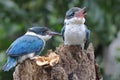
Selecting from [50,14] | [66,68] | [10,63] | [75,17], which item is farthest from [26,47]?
[50,14]

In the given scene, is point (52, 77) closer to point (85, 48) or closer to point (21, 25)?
point (85, 48)

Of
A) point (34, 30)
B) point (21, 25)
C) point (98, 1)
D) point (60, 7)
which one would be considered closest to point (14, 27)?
point (21, 25)

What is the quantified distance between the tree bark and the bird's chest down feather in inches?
2.5

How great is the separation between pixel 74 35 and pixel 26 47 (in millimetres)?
505

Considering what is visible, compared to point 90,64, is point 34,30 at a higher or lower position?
higher

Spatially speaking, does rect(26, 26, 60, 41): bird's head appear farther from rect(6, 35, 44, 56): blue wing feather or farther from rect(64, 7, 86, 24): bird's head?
rect(64, 7, 86, 24): bird's head

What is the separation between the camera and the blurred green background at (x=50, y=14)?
29.0 feet

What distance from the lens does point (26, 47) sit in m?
6.02

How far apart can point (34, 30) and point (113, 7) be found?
3.26 meters

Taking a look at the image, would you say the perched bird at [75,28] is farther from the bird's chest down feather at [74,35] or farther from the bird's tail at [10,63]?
the bird's tail at [10,63]

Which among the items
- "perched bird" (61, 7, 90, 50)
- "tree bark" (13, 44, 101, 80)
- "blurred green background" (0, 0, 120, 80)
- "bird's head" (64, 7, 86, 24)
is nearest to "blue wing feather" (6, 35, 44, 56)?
"tree bark" (13, 44, 101, 80)

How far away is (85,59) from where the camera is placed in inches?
237

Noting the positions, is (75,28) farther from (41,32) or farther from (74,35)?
(41,32)

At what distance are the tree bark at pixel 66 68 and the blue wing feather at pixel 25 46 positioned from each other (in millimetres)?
133
